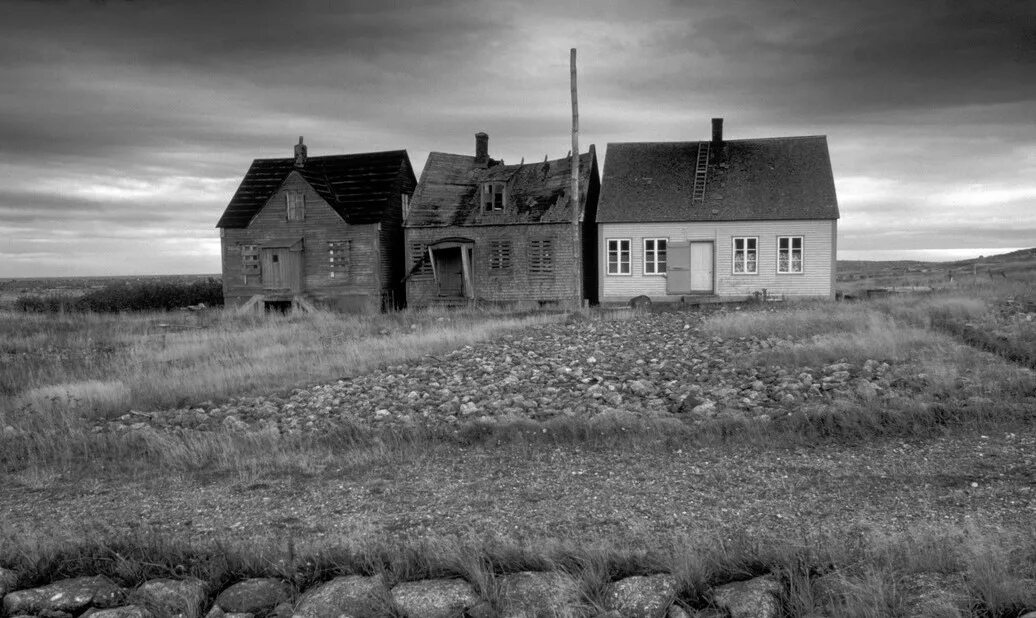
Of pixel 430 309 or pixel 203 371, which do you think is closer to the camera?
pixel 203 371

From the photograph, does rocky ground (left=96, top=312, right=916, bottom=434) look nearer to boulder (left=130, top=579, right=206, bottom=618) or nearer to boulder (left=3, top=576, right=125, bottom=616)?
boulder (left=3, top=576, right=125, bottom=616)

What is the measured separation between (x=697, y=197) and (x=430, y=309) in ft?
35.7

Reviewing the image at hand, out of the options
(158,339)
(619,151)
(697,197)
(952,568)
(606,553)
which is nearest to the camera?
(952,568)

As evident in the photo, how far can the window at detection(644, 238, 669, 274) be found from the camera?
2778 cm

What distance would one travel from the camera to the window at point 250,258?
30.7 meters

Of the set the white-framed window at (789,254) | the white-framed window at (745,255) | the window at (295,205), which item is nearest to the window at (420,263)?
the window at (295,205)

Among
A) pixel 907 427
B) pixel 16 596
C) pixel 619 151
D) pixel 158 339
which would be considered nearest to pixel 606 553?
pixel 16 596

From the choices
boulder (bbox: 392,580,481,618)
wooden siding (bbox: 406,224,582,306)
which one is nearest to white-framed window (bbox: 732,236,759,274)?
wooden siding (bbox: 406,224,582,306)

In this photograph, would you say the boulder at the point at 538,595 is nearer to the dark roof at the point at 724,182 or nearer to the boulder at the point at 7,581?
the boulder at the point at 7,581

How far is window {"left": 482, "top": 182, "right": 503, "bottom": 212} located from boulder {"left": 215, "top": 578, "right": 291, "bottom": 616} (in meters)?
25.0

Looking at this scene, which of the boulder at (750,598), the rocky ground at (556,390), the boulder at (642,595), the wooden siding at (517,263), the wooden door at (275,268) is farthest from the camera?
the wooden door at (275,268)

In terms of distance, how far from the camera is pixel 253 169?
1309 inches

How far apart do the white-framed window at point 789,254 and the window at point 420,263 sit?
529 inches

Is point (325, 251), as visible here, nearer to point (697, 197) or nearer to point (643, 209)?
point (643, 209)
